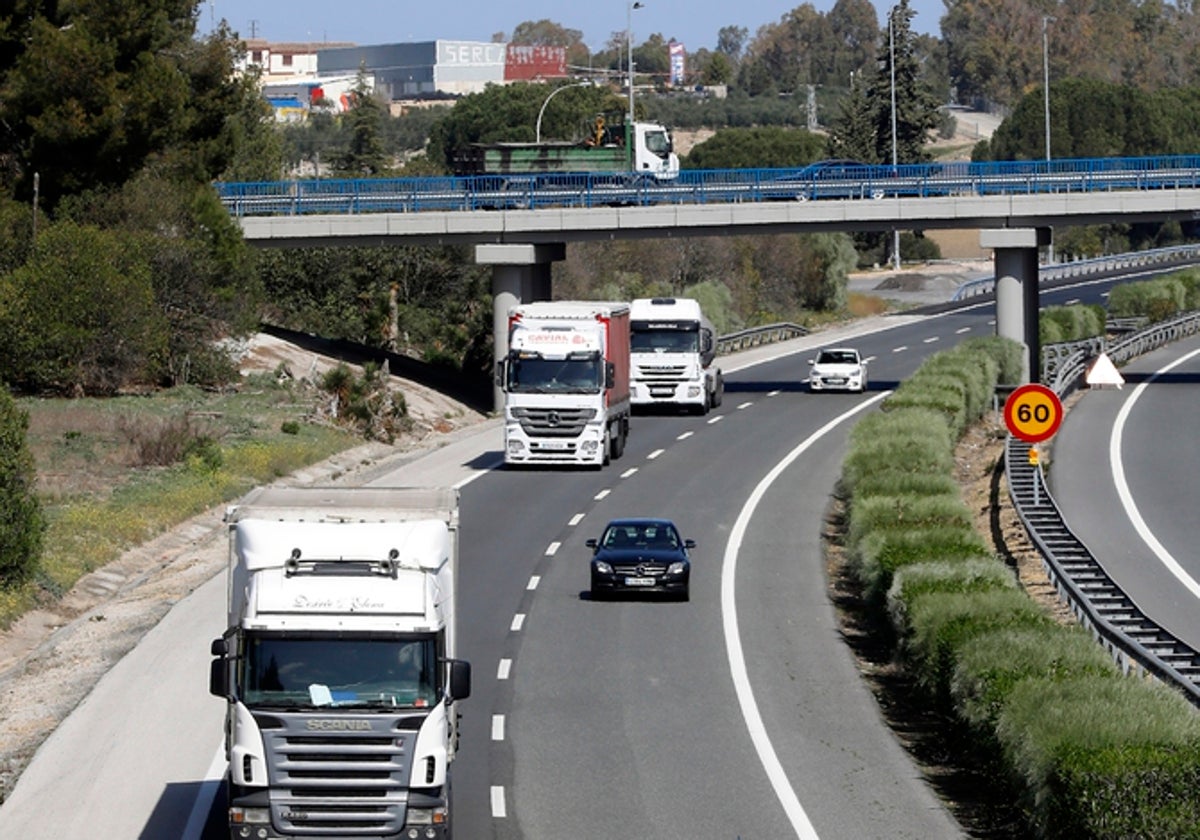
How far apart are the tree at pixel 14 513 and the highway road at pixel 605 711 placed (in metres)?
2.63

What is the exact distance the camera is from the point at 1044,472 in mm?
48719

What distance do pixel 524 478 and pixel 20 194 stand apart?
24302 millimetres

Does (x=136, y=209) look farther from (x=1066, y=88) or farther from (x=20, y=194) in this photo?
(x=1066, y=88)

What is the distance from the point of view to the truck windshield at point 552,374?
45.8m

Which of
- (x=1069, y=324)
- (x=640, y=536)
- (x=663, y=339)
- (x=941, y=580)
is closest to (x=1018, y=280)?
(x=663, y=339)

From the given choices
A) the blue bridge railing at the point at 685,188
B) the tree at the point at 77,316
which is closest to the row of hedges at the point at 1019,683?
the tree at the point at 77,316

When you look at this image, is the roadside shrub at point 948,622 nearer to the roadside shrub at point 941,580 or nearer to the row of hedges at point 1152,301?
the roadside shrub at point 941,580

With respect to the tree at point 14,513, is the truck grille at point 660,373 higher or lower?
higher

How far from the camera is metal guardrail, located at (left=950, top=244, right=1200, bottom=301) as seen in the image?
376 ft

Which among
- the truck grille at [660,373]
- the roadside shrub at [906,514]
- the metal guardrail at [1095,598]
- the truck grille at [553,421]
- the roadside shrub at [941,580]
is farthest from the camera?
the truck grille at [660,373]

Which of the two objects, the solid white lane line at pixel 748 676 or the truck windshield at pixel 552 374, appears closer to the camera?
the solid white lane line at pixel 748 676

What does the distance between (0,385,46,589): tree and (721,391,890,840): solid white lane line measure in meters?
11.4

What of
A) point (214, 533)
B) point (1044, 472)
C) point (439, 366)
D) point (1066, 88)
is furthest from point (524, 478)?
point (1066, 88)

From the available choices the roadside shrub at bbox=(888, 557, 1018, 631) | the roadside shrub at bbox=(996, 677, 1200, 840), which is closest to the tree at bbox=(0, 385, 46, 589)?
the roadside shrub at bbox=(888, 557, 1018, 631)
